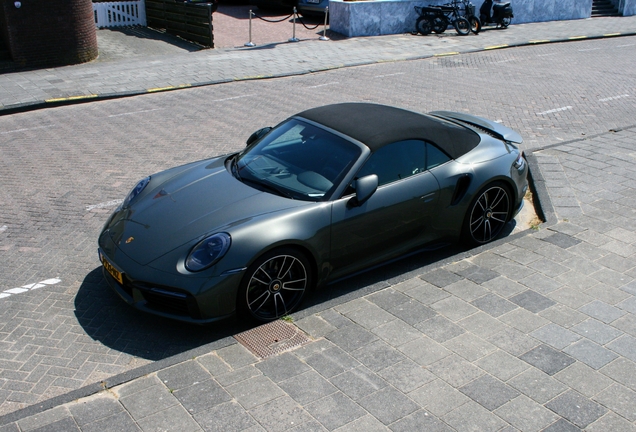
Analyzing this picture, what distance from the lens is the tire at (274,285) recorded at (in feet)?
16.4

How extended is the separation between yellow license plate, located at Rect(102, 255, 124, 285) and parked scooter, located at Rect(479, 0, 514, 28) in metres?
20.6

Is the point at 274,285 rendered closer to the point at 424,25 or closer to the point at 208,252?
the point at 208,252

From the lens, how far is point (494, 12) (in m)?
23.2

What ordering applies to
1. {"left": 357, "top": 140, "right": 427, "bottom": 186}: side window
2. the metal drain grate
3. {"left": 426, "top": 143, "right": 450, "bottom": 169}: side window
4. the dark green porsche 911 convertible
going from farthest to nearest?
{"left": 426, "top": 143, "right": 450, "bottom": 169}: side window < {"left": 357, "top": 140, "right": 427, "bottom": 186}: side window < the dark green porsche 911 convertible < the metal drain grate

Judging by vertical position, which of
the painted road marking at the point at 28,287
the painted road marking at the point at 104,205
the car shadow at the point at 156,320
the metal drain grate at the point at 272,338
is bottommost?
the car shadow at the point at 156,320

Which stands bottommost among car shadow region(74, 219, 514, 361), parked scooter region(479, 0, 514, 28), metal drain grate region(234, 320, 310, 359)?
car shadow region(74, 219, 514, 361)

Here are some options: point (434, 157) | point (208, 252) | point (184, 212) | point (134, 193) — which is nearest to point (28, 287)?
point (134, 193)

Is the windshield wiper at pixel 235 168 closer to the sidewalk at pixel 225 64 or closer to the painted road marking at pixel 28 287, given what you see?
the painted road marking at pixel 28 287

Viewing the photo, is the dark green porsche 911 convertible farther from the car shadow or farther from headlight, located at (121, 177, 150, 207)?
the car shadow

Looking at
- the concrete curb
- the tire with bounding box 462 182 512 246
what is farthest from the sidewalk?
the tire with bounding box 462 182 512 246

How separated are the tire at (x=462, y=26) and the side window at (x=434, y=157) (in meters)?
16.8

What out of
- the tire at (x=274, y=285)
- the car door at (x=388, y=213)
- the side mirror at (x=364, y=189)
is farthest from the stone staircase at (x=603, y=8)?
the tire at (x=274, y=285)

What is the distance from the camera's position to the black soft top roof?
19.3ft

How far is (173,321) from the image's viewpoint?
5.31m
